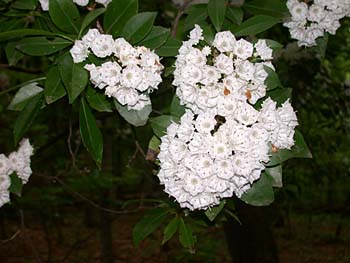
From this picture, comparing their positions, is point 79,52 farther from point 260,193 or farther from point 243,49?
point 260,193

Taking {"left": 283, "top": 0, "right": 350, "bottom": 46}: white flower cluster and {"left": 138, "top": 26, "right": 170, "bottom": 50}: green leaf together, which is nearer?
{"left": 138, "top": 26, "right": 170, "bottom": 50}: green leaf

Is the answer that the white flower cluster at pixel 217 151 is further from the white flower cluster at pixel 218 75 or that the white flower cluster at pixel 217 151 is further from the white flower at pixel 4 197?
the white flower at pixel 4 197

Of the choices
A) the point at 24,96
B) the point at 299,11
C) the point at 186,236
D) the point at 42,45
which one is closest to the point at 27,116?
the point at 24,96

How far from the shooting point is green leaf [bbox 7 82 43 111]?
1.86 meters

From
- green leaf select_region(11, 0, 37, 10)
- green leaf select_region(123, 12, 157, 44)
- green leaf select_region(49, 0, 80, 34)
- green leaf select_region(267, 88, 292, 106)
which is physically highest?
green leaf select_region(11, 0, 37, 10)

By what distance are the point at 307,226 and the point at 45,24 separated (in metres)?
5.35

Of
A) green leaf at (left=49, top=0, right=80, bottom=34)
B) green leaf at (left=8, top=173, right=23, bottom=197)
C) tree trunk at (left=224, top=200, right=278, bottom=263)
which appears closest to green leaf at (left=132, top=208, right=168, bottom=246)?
green leaf at (left=8, top=173, right=23, bottom=197)

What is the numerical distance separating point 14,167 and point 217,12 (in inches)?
41.4

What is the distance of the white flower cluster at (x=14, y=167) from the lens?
2.12 m

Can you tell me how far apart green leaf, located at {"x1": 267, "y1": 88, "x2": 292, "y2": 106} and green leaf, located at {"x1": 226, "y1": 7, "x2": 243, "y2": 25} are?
45 cm

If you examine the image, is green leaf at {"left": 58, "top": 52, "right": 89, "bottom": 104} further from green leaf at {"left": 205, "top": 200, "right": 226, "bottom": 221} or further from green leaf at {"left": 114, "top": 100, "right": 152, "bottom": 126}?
green leaf at {"left": 205, "top": 200, "right": 226, "bottom": 221}

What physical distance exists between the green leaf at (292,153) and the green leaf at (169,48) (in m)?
0.40

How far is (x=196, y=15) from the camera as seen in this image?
1.96m

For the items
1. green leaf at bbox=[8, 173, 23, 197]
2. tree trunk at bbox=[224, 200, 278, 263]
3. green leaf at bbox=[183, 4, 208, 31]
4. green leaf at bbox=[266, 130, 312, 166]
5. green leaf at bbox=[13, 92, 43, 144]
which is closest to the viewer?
green leaf at bbox=[266, 130, 312, 166]
